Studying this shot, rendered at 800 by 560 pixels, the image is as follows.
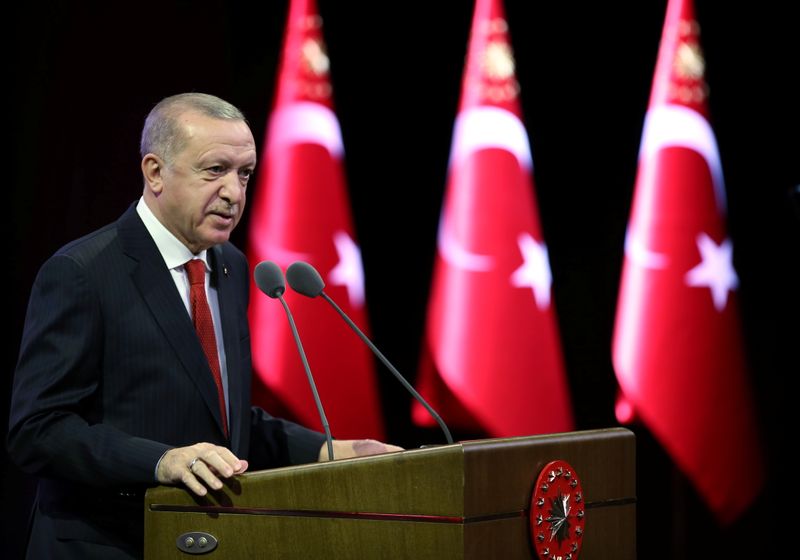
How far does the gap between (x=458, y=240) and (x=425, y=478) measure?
2338 mm

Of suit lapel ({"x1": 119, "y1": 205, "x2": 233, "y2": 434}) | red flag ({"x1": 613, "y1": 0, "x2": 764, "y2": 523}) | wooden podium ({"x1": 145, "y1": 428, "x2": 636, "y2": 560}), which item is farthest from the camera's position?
red flag ({"x1": 613, "y1": 0, "x2": 764, "y2": 523})

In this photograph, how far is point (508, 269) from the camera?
12.3 ft

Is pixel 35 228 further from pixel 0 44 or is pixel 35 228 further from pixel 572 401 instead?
pixel 572 401

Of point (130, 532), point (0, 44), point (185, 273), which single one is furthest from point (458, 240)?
point (130, 532)

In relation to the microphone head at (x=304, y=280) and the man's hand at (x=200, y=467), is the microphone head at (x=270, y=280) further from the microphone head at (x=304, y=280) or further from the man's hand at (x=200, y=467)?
the man's hand at (x=200, y=467)

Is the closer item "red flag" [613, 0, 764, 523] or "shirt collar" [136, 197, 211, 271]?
"shirt collar" [136, 197, 211, 271]

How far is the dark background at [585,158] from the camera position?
144 inches

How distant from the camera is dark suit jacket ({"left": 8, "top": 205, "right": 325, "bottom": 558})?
1.67 metres

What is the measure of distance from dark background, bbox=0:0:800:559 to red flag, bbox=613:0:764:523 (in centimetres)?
5

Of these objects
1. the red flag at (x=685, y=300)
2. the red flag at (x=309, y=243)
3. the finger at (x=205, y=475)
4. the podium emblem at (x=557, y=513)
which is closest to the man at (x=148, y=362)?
the finger at (x=205, y=475)

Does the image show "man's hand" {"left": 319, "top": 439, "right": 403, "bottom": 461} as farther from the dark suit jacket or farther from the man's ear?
the man's ear

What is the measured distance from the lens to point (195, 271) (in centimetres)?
194

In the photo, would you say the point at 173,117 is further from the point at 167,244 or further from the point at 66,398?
the point at 66,398

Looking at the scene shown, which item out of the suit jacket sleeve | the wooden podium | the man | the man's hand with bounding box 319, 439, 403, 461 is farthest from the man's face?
the wooden podium
